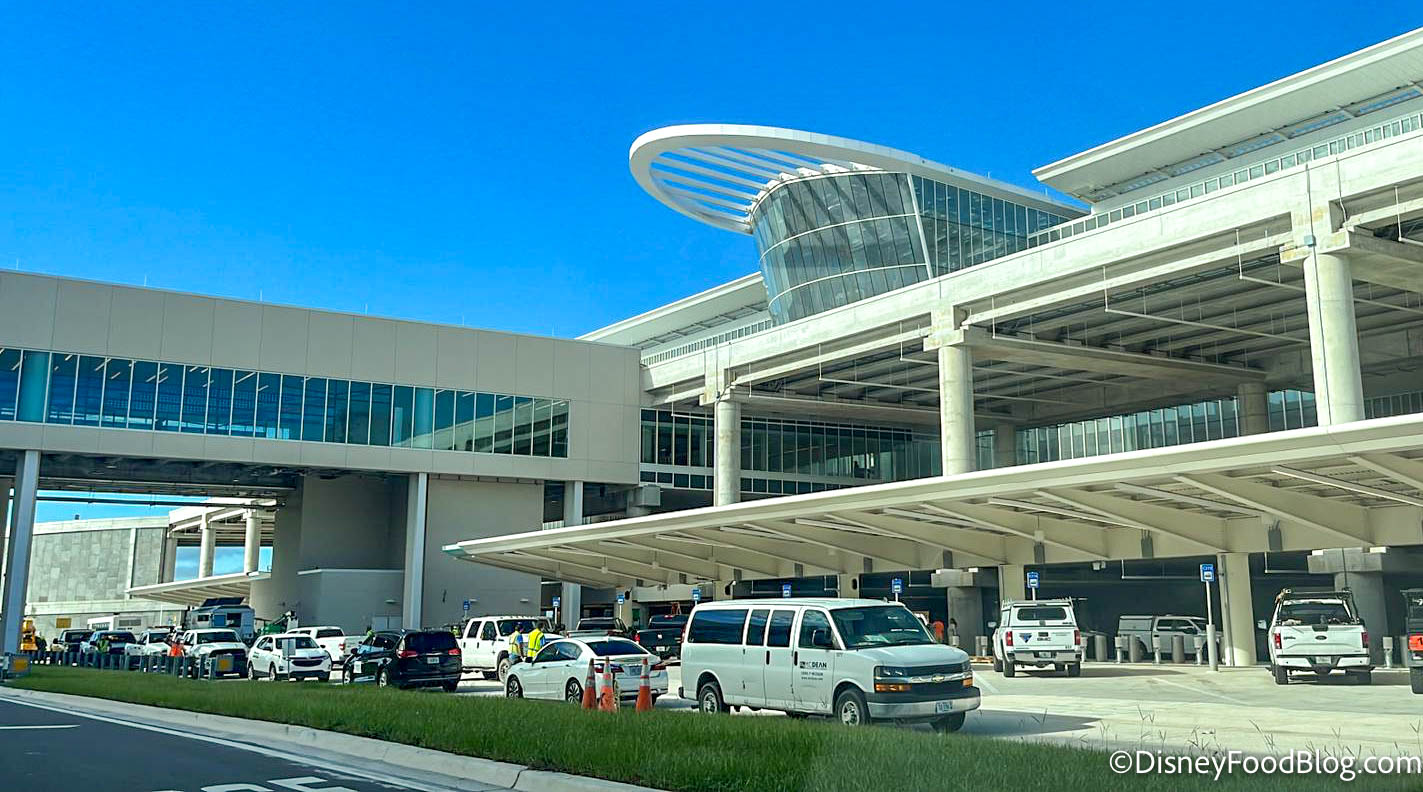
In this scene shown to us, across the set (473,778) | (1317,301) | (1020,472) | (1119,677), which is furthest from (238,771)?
(1317,301)

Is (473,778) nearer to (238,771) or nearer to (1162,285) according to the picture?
(238,771)

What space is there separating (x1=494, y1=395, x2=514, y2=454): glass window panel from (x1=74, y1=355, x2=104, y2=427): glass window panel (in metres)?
17.1

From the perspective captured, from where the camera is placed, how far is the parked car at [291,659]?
33.6 m

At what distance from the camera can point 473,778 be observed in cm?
1262

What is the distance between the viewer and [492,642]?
109ft

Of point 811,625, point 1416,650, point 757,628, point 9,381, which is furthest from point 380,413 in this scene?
point 1416,650

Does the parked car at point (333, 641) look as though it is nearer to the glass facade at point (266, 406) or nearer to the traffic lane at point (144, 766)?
the glass facade at point (266, 406)

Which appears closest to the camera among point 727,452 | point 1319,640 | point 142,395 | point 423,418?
point 1319,640

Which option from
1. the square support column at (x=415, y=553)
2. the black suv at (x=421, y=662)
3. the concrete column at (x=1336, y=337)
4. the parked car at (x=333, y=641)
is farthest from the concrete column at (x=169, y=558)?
the concrete column at (x=1336, y=337)

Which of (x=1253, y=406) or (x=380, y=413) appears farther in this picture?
(x=380, y=413)

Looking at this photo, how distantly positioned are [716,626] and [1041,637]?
11.5 metres

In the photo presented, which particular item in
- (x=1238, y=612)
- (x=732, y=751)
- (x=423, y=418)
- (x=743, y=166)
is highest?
(x=743, y=166)

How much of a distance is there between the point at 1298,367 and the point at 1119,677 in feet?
95.9

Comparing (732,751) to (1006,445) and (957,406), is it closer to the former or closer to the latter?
(957,406)
